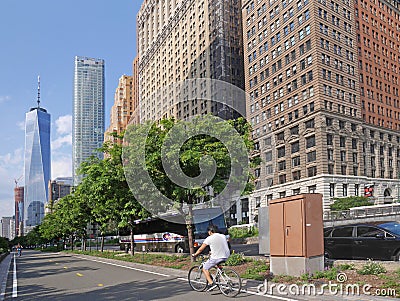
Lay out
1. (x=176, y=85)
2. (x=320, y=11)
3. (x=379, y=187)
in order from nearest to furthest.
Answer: (x=320, y=11), (x=379, y=187), (x=176, y=85)

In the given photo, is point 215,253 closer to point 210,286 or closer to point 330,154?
point 210,286

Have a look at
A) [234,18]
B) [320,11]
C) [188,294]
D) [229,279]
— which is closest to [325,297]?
[229,279]

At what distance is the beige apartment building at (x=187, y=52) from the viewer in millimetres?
102688

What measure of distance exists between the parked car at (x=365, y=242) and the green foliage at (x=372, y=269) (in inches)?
88.7

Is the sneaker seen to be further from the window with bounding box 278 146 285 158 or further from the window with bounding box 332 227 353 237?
the window with bounding box 278 146 285 158

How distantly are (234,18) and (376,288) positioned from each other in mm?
100907

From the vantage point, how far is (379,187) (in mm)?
78500

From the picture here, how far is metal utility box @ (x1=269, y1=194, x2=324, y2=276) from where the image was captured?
527 inches

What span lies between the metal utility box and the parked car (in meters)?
2.57

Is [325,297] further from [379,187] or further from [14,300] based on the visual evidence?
[379,187]

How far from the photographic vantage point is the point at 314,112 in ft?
231

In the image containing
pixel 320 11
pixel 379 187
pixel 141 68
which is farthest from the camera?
pixel 141 68

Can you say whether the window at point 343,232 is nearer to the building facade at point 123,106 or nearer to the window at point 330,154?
the window at point 330,154

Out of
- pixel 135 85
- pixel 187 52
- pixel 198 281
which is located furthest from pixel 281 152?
pixel 135 85
